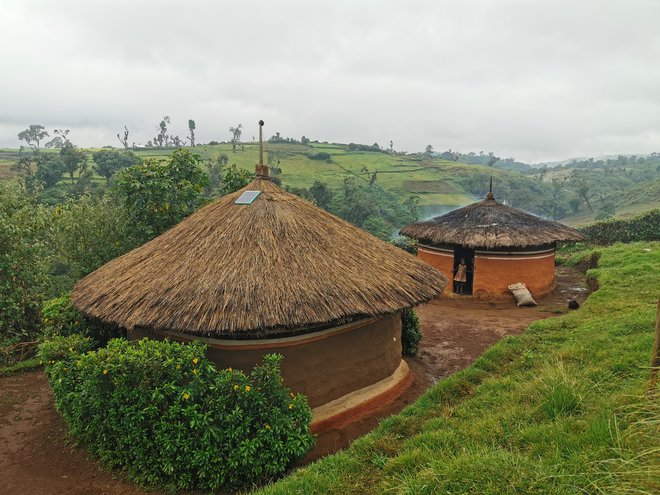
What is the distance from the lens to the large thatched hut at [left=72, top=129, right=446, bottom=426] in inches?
270

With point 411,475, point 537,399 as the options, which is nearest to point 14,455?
point 411,475

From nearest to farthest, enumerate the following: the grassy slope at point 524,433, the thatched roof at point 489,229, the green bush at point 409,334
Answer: the grassy slope at point 524,433
the green bush at point 409,334
the thatched roof at point 489,229

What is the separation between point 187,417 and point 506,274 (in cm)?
1395

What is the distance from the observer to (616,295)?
1209 centimetres

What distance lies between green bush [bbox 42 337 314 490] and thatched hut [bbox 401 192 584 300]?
11417 mm

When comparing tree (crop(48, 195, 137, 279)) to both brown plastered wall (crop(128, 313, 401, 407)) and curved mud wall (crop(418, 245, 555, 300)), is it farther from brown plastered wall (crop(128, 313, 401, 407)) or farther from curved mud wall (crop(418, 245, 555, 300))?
curved mud wall (crop(418, 245, 555, 300))

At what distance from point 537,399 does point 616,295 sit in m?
8.52

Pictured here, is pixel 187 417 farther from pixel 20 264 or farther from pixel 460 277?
pixel 460 277

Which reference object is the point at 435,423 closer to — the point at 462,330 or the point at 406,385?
the point at 406,385

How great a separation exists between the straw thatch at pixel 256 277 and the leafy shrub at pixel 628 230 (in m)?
22.3

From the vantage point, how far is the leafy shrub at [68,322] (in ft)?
30.1

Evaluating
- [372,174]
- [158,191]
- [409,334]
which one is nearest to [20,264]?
[158,191]

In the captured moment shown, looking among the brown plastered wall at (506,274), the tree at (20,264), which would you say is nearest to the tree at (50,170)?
the tree at (20,264)

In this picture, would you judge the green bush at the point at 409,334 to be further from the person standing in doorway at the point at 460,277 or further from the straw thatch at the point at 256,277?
the person standing in doorway at the point at 460,277
